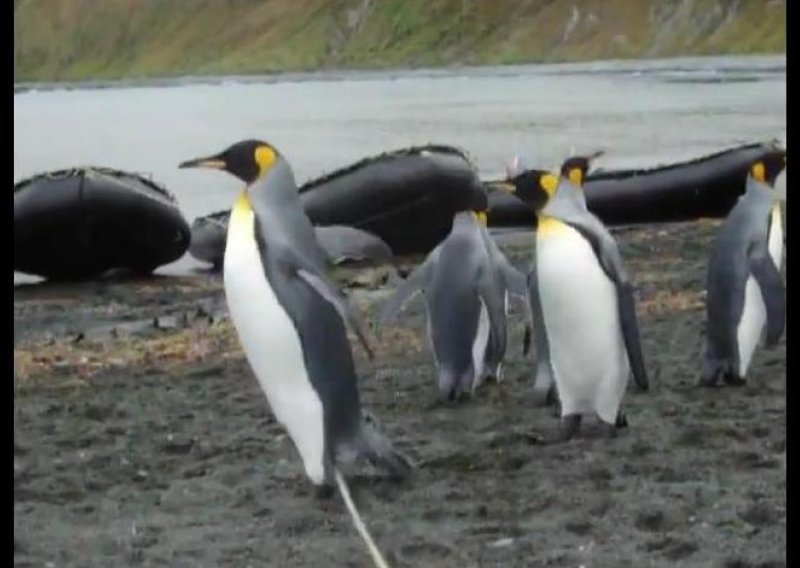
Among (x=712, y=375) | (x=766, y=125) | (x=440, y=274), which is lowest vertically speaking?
(x=712, y=375)

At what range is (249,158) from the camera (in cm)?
207

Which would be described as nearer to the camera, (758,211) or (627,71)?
(758,211)

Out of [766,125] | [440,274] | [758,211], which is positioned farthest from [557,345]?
[766,125]

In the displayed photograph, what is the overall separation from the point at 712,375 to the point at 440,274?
0.57 m

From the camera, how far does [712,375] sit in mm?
2721

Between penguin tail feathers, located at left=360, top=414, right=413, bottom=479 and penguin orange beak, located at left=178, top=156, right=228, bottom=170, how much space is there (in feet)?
1.48

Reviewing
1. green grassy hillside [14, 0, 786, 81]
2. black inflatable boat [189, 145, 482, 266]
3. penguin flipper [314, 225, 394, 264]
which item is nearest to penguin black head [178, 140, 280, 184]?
green grassy hillside [14, 0, 786, 81]

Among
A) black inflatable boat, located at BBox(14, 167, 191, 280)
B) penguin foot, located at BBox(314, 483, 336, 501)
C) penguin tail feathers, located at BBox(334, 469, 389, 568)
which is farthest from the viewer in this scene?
black inflatable boat, located at BBox(14, 167, 191, 280)

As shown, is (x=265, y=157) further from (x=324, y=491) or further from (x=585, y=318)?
(x=585, y=318)

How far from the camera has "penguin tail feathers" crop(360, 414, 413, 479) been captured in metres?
2.11

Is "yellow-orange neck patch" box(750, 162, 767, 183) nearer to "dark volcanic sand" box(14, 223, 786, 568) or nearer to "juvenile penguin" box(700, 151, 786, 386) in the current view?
"juvenile penguin" box(700, 151, 786, 386)

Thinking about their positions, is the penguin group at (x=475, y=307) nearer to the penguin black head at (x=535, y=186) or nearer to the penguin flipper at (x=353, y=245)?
the penguin black head at (x=535, y=186)

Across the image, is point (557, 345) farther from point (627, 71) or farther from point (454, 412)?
point (627, 71)

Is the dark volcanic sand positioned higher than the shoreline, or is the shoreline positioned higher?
A: the shoreline
